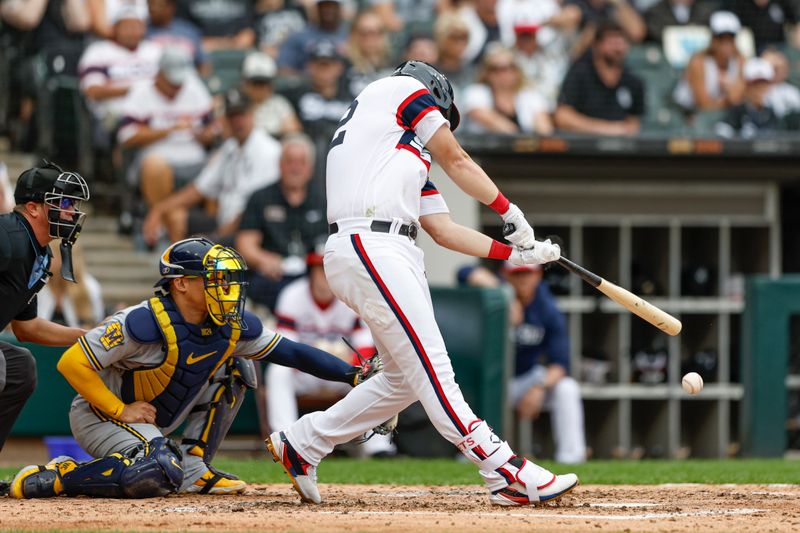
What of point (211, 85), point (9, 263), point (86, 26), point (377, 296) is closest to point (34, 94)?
point (86, 26)

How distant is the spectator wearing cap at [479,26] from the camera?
11.3m

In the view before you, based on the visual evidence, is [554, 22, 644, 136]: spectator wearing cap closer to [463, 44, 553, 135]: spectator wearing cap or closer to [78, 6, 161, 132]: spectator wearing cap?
[463, 44, 553, 135]: spectator wearing cap

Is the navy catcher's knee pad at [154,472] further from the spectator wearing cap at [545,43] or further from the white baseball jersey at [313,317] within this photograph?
the spectator wearing cap at [545,43]

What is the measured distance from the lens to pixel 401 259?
15.1ft

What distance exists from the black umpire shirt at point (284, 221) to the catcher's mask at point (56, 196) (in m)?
4.20

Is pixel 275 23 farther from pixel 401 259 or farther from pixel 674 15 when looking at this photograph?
pixel 401 259

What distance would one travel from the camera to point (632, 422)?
1085cm

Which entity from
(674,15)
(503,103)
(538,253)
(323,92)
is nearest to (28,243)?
(538,253)

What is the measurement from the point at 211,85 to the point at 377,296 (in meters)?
6.63

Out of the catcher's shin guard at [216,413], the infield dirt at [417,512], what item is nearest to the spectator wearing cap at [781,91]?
the infield dirt at [417,512]

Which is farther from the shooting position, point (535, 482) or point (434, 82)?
point (434, 82)

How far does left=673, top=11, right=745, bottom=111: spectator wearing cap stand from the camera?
1110 centimetres

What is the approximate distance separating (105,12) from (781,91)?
5.73 m

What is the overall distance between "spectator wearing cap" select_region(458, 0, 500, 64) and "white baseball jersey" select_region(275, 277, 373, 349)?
11.3 ft
